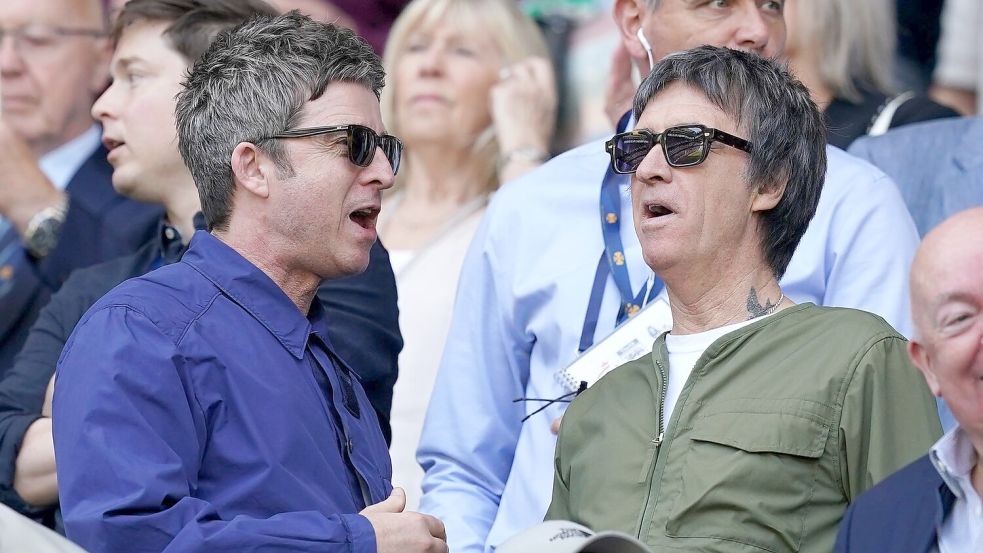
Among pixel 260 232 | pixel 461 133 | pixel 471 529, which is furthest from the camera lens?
pixel 461 133

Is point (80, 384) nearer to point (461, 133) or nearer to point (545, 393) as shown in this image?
point (545, 393)

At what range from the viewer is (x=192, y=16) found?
13.4 feet

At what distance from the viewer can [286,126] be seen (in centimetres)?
307

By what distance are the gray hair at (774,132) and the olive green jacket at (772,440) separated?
219 mm

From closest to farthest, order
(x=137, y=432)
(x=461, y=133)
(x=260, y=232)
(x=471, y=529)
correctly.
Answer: (x=137, y=432) < (x=260, y=232) < (x=471, y=529) < (x=461, y=133)

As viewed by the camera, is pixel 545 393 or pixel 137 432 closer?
pixel 137 432

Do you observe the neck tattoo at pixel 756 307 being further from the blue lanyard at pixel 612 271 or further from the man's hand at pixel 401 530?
the man's hand at pixel 401 530

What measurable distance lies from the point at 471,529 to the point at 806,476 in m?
1.03

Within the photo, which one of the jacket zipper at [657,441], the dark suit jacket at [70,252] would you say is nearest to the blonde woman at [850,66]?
the jacket zipper at [657,441]

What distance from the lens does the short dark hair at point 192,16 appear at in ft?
13.3

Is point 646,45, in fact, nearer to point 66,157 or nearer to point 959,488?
point 959,488

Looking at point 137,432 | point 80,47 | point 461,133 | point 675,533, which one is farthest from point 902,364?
point 80,47

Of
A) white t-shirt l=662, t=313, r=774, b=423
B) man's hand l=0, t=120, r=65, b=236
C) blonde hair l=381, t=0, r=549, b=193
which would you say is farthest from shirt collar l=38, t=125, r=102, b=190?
white t-shirt l=662, t=313, r=774, b=423

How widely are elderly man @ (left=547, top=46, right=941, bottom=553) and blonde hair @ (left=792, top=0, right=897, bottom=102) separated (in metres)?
1.50
